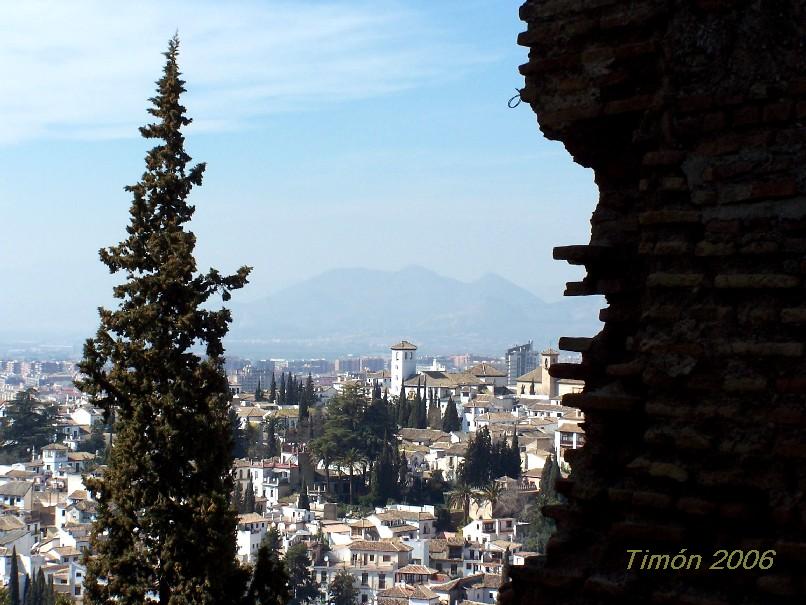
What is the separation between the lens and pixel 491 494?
61.7m

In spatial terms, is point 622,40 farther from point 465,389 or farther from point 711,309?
point 465,389

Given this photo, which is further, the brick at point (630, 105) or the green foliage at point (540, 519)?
the green foliage at point (540, 519)

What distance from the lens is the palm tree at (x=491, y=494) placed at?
61.4 metres

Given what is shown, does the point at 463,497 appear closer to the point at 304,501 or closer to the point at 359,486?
the point at 359,486

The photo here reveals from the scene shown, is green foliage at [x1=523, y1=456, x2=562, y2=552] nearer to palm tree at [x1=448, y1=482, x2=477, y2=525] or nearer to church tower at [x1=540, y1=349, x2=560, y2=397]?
palm tree at [x1=448, y1=482, x2=477, y2=525]

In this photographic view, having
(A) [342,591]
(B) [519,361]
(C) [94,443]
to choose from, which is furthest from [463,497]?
(B) [519,361]

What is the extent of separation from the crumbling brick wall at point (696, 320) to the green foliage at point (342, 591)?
46.9 metres

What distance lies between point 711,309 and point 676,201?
0.31 m

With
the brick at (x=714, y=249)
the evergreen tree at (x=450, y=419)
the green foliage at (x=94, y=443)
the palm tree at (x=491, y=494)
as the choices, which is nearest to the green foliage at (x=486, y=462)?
the palm tree at (x=491, y=494)

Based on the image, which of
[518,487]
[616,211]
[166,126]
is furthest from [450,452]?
[616,211]

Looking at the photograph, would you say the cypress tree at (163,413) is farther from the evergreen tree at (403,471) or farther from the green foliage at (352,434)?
the green foliage at (352,434)

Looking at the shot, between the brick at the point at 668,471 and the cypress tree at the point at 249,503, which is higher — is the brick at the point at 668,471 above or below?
above

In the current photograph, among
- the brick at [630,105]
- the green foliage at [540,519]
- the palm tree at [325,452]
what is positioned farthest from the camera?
the palm tree at [325,452]

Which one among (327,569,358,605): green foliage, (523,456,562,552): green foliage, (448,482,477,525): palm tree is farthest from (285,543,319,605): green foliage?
(448,482,477,525): palm tree
